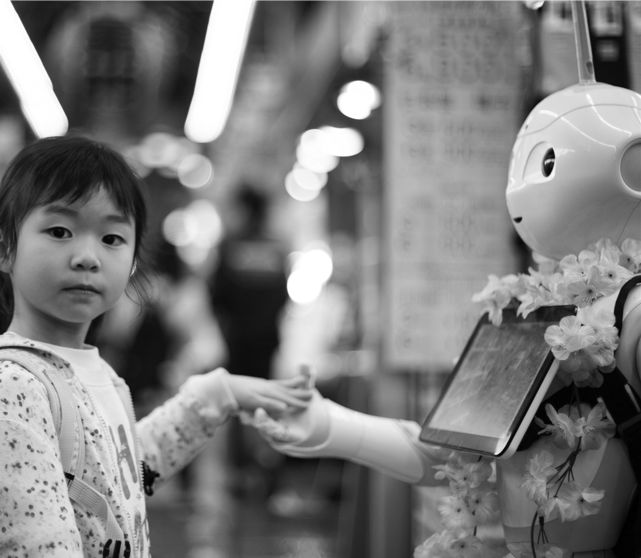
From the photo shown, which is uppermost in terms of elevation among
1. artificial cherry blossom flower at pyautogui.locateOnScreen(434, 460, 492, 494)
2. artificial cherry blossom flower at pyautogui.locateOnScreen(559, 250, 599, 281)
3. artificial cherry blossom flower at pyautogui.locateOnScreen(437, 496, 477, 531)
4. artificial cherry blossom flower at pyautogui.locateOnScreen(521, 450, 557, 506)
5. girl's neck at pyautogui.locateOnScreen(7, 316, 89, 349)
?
artificial cherry blossom flower at pyautogui.locateOnScreen(559, 250, 599, 281)

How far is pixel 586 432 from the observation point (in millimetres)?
1479

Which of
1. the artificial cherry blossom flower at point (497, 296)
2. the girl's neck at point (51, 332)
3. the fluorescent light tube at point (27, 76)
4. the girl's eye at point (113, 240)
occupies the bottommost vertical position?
the girl's neck at point (51, 332)

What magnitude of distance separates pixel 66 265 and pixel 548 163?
101 cm

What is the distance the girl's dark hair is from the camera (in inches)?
59.7

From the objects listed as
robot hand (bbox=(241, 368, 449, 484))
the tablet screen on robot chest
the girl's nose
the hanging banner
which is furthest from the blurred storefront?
the girl's nose

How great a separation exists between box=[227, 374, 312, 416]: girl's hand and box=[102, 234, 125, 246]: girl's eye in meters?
0.52

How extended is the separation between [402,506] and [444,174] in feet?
5.26

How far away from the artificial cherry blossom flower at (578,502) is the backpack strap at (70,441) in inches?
32.6

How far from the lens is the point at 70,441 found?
4.70 feet

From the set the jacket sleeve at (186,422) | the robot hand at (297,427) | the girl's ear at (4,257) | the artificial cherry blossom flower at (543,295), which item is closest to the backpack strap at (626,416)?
the artificial cherry blossom flower at (543,295)

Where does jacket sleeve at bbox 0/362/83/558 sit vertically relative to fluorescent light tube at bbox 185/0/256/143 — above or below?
below

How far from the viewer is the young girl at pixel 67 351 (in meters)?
1.29

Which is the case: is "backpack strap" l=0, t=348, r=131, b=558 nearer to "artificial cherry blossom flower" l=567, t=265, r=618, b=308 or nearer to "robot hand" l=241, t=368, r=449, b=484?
"robot hand" l=241, t=368, r=449, b=484

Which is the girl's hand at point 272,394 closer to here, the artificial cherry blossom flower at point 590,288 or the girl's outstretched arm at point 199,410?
the girl's outstretched arm at point 199,410
